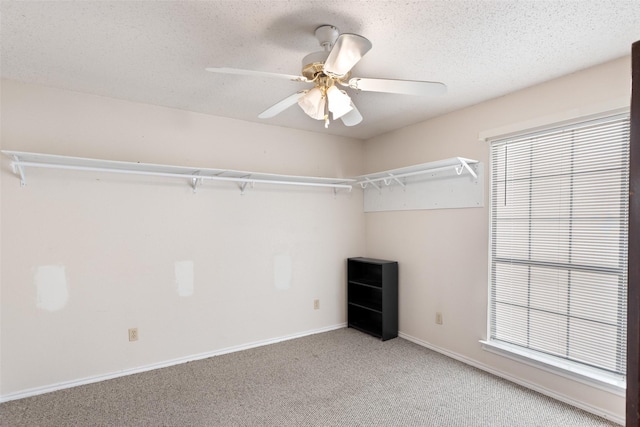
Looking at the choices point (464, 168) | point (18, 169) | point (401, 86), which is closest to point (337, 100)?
point (401, 86)

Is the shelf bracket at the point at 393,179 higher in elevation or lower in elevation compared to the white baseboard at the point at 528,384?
higher

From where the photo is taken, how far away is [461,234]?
10.8 feet

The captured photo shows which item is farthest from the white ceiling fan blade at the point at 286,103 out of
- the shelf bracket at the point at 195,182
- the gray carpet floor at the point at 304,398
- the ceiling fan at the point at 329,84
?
the gray carpet floor at the point at 304,398

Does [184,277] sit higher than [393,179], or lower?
lower

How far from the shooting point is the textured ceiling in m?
1.76

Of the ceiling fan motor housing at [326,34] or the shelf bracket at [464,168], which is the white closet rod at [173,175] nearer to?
the shelf bracket at [464,168]

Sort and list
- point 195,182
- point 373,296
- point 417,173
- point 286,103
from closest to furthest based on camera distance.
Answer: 1. point 286,103
2. point 195,182
3. point 417,173
4. point 373,296

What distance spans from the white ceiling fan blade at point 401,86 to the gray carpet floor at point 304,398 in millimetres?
2091

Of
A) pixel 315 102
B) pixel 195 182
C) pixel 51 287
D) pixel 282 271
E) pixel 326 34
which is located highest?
pixel 326 34

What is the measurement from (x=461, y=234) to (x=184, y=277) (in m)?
2.66

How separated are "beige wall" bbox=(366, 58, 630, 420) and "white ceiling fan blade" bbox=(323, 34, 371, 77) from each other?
6.07 feet

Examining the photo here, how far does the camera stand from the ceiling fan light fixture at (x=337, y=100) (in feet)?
6.44

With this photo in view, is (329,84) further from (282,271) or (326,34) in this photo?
(282,271)

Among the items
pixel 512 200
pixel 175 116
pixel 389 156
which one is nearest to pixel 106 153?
pixel 175 116
